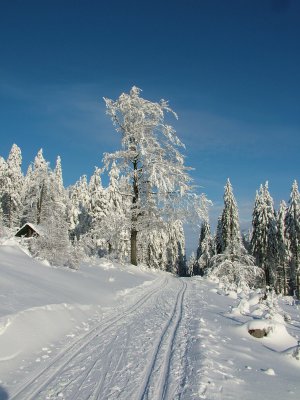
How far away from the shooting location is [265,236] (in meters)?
50.5

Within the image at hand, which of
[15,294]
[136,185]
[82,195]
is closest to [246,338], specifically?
[15,294]

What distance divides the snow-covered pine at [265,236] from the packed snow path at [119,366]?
137ft

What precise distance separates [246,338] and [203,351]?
2228mm

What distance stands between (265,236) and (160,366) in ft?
151

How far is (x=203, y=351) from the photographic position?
7824mm

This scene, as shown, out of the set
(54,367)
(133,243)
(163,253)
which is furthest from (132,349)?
(163,253)

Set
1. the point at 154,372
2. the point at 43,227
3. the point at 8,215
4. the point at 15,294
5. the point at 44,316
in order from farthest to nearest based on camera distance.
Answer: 1. the point at 8,215
2. the point at 43,227
3. the point at 15,294
4. the point at 44,316
5. the point at 154,372

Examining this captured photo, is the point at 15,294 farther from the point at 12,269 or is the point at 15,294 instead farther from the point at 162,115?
the point at 162,115

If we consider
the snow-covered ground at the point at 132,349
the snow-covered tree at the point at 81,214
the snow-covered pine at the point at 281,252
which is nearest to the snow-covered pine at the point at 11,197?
the snow-covered tree at the point at 81,214

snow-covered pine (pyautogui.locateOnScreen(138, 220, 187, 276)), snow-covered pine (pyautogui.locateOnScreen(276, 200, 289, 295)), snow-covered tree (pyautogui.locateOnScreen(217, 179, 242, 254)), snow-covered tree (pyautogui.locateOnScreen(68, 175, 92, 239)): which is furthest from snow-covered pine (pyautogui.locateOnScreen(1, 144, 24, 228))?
snow-covered pine (pyautogui.locateOnScreen(276, 200, 289, 295))

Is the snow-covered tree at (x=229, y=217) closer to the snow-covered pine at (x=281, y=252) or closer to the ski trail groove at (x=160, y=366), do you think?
the snow-covered pine at (x=281, y=252)

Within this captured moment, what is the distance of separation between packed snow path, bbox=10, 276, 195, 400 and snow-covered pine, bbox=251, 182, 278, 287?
137 ft

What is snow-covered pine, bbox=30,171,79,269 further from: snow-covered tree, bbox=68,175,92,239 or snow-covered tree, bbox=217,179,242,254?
snow-covered tree, bbox=217,179,242,254

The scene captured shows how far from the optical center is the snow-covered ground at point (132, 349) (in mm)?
6082
